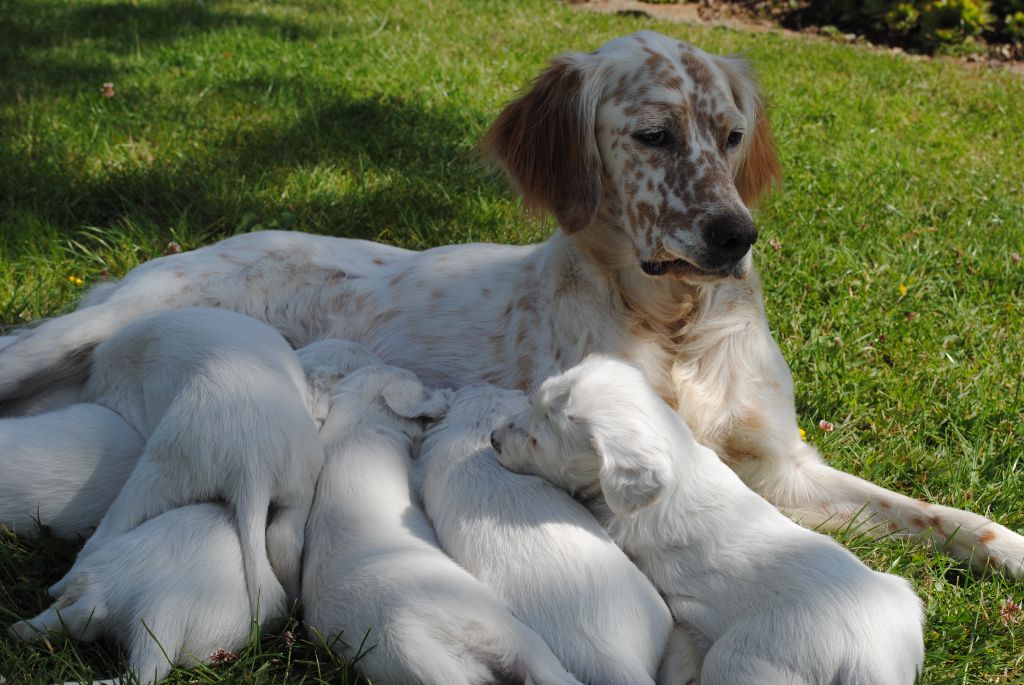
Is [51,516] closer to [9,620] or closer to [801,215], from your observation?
[9,620]

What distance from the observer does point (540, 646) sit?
2160 millimetres

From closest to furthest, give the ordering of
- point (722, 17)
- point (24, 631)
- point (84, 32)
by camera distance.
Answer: point (24, 631) < point (84, 32) < point (722, 17)

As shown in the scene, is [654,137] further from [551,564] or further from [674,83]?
[551,564]

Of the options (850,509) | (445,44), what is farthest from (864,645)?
(445,44)

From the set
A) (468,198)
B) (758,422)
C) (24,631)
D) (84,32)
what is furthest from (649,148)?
(84,32)

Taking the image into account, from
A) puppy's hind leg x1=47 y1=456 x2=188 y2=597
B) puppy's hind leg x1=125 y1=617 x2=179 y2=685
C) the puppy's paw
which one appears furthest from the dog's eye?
the puppy's paw

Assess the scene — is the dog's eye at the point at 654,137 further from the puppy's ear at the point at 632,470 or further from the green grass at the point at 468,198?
the puppy's ear at the point at 632,470

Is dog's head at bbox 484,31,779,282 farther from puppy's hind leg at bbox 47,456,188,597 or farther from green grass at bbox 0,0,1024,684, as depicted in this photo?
puppy's hind leg at bbox 47,456,188,597

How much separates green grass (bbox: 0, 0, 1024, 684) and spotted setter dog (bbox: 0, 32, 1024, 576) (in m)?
0.42

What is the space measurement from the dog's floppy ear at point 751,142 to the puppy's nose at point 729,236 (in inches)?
24.4

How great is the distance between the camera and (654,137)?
3229 millimetres

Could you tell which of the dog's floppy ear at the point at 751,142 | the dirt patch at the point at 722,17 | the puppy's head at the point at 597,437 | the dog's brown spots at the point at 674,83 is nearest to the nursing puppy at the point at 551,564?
the puppy's head at the point at 597,437

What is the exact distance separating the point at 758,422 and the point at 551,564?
1.23 m

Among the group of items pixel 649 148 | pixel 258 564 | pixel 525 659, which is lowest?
pixel 258 564
